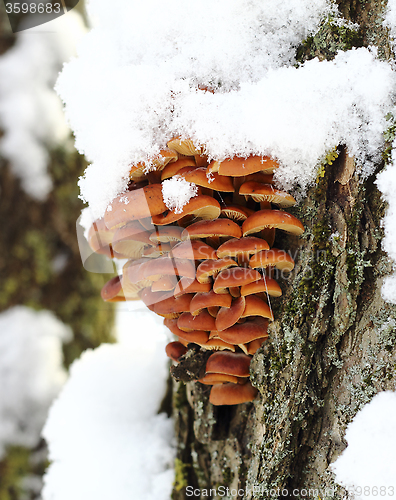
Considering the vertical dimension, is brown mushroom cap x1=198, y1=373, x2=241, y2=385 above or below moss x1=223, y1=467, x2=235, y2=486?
above

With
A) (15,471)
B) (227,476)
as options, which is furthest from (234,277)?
(15,471)

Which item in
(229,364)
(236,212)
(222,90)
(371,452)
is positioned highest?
(222,90)

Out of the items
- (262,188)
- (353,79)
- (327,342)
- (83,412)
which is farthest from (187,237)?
(83,412)

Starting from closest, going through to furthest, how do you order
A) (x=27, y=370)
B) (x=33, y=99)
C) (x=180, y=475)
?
1. (x=180, y=475)
2. (x=33, y=99)
3. (x=27, y=370)

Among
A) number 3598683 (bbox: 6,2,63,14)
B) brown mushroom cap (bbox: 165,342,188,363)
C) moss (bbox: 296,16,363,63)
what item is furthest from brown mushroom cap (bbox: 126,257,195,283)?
number 3598683 (bbox: 6,2,63,14)

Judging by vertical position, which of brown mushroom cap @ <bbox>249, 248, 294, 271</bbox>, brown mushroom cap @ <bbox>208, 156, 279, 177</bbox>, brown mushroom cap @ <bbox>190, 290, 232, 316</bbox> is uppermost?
brown mushroom cap @ <bbox>208, 156, 279, 177</bbox>

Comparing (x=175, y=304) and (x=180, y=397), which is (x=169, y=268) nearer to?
(x=175, y=304)

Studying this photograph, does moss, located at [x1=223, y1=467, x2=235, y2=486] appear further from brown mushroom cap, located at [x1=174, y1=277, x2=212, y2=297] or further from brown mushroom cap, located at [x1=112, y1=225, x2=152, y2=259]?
brown mushroom cap, located at [x1=112, y1=225, x2=152, y2=259]
